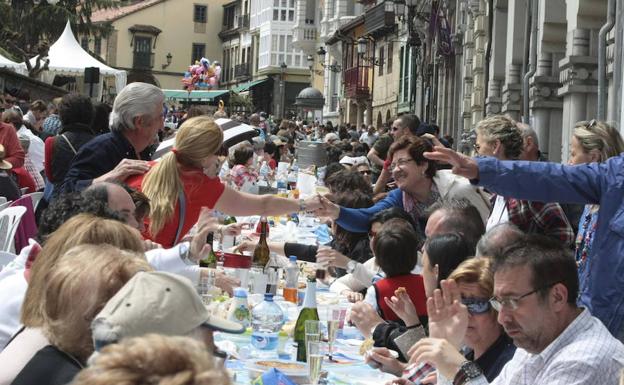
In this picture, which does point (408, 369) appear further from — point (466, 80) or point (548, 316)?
point (466, 80)

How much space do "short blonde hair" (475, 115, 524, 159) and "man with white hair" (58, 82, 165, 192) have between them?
1.95m

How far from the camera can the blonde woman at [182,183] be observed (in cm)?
628

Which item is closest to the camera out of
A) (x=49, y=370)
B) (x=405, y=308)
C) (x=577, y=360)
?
(x=49, y=370)

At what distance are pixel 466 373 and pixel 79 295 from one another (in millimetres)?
1504

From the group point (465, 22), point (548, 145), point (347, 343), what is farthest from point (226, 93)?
point (347, 343)

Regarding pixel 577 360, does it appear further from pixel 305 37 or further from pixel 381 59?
pixel 305 37

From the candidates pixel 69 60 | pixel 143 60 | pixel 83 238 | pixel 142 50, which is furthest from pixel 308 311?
pixel 143 60

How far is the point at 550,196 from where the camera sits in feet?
16.8

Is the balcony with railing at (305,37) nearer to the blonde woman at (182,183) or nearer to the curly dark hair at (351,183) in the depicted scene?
the curly dark hair at (351,183)

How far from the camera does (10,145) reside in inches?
448

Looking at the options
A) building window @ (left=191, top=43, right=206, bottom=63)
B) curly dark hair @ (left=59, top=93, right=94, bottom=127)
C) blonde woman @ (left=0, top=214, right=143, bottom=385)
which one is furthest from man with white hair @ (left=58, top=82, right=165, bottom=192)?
building window @ (left=191, top=43, right=206, bottom=63)

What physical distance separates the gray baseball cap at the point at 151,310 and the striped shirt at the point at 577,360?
1640 millimetres

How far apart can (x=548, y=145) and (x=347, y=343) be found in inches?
413

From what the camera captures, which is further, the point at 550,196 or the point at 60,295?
the point at 550,196
